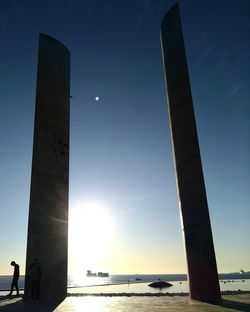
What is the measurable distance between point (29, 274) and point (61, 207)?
377 centimetres

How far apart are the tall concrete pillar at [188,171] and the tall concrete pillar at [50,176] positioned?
6.01m

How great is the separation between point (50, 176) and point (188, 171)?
Answer: 6.84 metres

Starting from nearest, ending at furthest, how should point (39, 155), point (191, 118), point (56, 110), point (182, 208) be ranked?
point (182, 208) → point (191, 118) → point (39, 155) → point (56, 110)

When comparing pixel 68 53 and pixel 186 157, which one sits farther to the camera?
pixel 68 53

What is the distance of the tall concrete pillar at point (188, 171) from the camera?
468 inches

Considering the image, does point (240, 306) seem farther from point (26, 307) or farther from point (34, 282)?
point (34, 282)

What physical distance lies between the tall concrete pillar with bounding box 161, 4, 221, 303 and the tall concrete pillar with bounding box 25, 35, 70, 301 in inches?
237

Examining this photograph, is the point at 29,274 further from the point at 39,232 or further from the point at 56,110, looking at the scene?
the point at 56,110

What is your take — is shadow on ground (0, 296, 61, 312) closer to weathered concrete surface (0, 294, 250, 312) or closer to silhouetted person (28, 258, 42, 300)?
weathered concrete surface (0, 294, 250, 312)

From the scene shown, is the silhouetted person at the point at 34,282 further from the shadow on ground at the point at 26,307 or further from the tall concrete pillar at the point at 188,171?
the tall concrete pillar at the point at 188,171

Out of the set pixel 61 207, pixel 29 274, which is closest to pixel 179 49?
pixel 61 207

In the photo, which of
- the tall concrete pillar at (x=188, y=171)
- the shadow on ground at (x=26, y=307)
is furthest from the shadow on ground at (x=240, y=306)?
the shadow on ground at (x=26, y=307)

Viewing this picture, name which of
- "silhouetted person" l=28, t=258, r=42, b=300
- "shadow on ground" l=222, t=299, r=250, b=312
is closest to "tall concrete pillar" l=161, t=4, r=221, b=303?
"shadow on ground" l=222, t=299, r=250, b=312

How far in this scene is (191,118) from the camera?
14102mm
